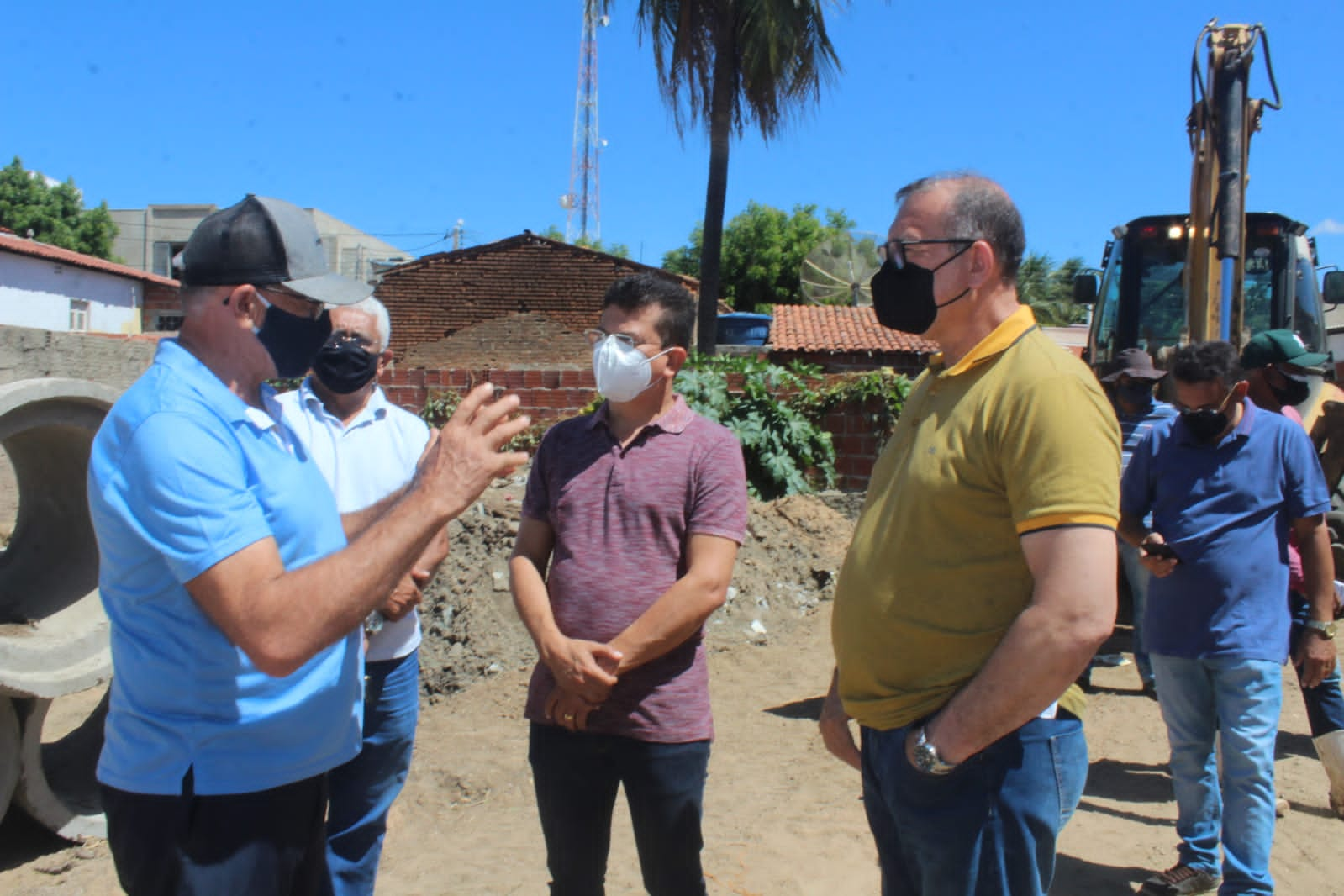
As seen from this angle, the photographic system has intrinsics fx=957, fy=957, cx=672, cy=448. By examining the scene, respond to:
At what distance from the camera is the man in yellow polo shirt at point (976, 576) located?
1673mm

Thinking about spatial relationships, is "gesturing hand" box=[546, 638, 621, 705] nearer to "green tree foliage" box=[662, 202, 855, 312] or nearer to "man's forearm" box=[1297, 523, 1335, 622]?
"man's forearm" box=[1297, 523, 1335, 622]

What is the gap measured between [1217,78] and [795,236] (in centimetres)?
3095

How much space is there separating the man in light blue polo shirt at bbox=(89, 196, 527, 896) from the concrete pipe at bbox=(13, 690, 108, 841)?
211cm

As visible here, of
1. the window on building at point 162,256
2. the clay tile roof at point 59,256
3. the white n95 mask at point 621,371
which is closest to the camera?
the white n95 mask at point 621,371

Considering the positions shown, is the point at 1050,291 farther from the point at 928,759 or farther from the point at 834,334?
the point at 928,759

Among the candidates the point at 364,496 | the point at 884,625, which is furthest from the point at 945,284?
the point at 364,496

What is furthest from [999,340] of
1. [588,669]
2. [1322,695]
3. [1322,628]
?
[1322,695]

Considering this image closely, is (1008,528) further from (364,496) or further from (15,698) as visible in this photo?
(15,698)

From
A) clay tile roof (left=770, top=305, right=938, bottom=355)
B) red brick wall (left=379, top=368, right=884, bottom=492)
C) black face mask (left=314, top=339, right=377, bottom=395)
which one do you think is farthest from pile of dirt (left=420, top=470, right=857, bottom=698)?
clay tile roof (left=770, top=305, right=938, bottom=355)

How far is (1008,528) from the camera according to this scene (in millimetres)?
1793

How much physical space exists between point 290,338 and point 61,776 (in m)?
3.38

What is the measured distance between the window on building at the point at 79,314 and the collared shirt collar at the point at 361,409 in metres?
26.4

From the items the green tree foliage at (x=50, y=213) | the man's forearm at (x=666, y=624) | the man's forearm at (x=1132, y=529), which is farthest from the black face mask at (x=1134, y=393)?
the green tree foliage at (x=50, y=213)

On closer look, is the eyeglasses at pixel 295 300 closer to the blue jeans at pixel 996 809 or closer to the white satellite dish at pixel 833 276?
the blue jeans at pixel 996 809
